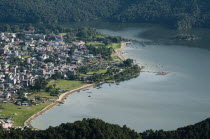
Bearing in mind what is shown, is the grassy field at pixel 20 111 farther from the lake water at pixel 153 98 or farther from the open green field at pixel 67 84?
the open green field at pixel 67 84

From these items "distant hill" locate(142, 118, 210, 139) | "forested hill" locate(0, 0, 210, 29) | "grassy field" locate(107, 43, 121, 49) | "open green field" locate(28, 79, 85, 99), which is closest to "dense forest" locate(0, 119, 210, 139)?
"distant hill" locate(142, 118, 210, 139)

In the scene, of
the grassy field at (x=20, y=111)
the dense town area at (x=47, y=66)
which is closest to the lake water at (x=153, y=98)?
the grassy field at (x=20, y=111)

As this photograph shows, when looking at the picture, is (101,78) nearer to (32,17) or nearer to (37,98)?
(37,98)

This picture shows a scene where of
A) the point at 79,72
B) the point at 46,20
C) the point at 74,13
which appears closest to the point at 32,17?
the point at 46,20

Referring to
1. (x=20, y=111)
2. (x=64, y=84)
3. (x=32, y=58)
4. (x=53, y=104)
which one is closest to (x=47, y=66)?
(x=32, y=58)

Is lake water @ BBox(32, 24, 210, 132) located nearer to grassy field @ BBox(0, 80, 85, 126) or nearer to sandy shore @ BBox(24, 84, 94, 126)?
sandy shore @ BBox(24, 84, 94, 126)

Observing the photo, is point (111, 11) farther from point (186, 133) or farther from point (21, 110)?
point (186, 133)
